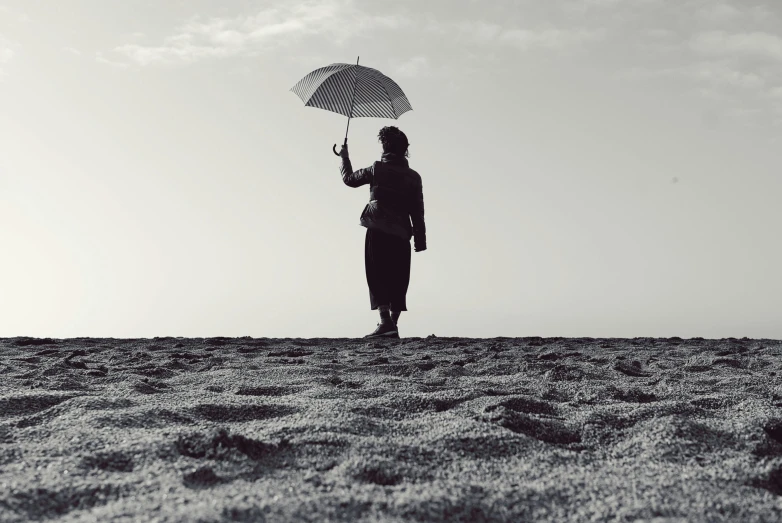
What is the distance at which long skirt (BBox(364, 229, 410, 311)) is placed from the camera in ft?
21.3

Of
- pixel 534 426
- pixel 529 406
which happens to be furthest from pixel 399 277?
pixel 534 426

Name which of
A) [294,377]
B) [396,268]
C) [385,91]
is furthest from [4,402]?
[385,91]

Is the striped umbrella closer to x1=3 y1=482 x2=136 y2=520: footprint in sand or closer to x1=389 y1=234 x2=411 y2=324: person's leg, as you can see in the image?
x1=389 y1=234 x2=411 y2=324: person's leg

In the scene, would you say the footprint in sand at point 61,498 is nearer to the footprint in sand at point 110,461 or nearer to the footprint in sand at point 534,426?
the footprint in sand at point 110,461

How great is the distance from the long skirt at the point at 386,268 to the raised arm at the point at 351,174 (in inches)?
18.6

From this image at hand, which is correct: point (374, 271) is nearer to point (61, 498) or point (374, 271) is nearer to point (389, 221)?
point (389, 221)

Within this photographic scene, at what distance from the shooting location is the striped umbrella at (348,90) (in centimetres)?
696

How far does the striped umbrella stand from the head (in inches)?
16.4

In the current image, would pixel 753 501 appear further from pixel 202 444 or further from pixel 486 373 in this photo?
pixel 486 373

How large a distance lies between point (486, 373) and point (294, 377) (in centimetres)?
99

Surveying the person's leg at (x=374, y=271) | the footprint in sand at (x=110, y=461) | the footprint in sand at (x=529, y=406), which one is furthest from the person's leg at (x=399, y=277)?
the footprint in sand at (x=110, y=461)

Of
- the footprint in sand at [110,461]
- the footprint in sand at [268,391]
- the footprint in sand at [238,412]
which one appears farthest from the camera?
the footprint in sand at [268,391]

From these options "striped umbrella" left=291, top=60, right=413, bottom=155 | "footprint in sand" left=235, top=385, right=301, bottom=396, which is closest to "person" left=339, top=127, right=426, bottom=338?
"striped umbrella" left=291, top=60, right=413, bottom=155

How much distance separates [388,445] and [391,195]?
4.73 metres
